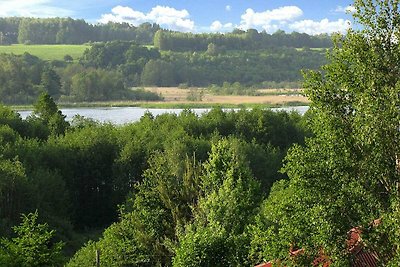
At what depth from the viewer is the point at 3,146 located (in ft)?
180

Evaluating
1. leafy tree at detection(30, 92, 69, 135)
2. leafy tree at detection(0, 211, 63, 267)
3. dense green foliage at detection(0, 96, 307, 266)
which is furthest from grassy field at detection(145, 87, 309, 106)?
leafy tree at detection(0, 211, 63, 267)

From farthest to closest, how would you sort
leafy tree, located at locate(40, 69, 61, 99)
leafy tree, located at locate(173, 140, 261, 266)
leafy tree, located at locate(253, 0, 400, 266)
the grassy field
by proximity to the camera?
1. the grassy field
2. leafy tree, located at locate(40, 69, 61, 99)
3. leafy tree, located at locate(173, 140, 261, 266)
4. leafy tree, located at locate(253, 0, 400, 266)

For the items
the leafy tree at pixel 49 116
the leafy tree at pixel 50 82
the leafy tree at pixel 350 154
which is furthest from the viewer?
the leafy tree at pixel 50 82

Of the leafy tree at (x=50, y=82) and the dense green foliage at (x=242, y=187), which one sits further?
the leafy tree at (x=50, y=82)

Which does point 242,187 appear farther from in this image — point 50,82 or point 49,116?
point 50,82

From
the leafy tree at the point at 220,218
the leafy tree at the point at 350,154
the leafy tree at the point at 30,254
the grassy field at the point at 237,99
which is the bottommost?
the grassy field at the point at 237,99

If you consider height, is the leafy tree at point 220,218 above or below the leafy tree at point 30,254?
above

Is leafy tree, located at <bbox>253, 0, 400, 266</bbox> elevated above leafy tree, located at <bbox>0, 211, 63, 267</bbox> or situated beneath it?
elevated above

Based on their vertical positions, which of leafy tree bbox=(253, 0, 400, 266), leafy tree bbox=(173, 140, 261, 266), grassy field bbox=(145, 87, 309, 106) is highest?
leafy tree bbox=(253, 0, 400, 266)

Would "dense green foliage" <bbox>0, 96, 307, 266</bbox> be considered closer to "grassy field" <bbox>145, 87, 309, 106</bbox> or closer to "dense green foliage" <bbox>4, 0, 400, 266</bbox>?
"dense green foliage" <bbox>4, 0, 400, 266</bbox>

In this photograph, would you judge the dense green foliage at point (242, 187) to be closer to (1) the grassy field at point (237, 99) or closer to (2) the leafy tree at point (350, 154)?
(2) the leafy tree at point (350, 154)

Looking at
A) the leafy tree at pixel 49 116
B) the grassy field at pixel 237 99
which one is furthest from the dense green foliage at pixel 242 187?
the grassy field at pixel 237 99

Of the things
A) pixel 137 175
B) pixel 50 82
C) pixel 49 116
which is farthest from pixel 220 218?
pixel 50 82

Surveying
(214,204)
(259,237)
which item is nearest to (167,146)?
(214,204)
